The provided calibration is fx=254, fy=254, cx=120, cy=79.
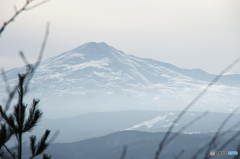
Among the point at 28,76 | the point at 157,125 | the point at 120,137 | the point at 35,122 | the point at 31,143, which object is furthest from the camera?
the point at 157,125

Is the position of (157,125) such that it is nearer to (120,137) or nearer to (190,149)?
(120,137)

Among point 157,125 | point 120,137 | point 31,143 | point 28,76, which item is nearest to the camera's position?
point 28,76

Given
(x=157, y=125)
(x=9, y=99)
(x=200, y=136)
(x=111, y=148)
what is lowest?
(x=157, y=125)

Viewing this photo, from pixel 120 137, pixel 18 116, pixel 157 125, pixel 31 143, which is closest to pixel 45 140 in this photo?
pixel 31 143

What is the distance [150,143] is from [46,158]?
125539 millimetres

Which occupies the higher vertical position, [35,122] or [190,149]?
[35,122]

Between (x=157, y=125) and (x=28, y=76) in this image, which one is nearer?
(x=28, y=76)

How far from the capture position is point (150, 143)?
12344 cm

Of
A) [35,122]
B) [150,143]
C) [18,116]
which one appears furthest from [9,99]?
[150,143]

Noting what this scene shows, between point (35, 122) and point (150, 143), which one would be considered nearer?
point (35, 122)

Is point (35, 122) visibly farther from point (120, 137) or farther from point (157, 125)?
point (157, 125)

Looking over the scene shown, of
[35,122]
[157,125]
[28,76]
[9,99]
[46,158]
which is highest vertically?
[28,76]

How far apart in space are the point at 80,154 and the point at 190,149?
52.2 metres

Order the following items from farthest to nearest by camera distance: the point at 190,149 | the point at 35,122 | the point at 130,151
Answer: the point at 130,151 → the point at 190,149 → the point at 35,122
